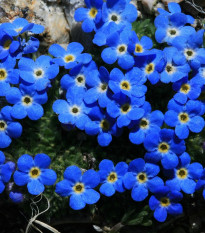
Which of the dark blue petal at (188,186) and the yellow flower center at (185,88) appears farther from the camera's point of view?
the yellow flower center at (185,88)

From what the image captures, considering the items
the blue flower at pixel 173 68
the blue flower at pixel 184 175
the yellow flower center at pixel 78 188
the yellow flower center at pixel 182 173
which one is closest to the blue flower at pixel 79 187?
the yellow flower center at pixel 78 188

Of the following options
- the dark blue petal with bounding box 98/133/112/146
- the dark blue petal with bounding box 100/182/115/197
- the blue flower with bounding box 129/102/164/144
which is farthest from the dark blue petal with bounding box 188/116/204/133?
the dark blue petal with bounding box 100/182/115/197

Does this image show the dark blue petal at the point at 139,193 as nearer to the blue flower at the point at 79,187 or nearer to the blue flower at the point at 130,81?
the blue flower at the point at 79,187

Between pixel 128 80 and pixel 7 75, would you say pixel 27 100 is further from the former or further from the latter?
pixel 128 80

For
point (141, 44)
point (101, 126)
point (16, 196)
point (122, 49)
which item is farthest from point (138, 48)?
point (16, 196)

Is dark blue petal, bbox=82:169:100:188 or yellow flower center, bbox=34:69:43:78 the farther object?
yellow flower center, bbox=34:69:43:78

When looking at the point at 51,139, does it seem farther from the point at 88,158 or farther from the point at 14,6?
the point at 14,6

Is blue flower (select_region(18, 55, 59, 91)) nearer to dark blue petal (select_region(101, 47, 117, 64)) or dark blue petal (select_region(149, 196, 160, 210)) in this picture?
dark blue petal (select_region(101, 47, 117, 64))
